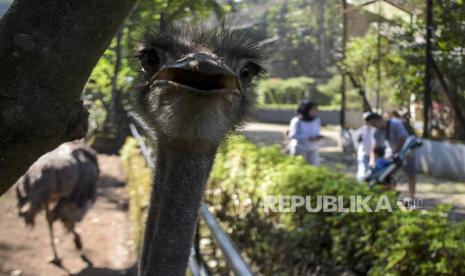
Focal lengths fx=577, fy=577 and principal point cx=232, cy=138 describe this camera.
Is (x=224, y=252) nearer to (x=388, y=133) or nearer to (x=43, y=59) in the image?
(x=43, y=59)

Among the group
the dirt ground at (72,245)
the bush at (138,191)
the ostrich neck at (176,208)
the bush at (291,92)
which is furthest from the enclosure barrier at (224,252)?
the bush at (291,92)

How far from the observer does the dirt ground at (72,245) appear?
5.28 m

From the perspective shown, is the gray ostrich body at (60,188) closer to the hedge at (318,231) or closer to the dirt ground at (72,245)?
the dirt ground at (72,245)

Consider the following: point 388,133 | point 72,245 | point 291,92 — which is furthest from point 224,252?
point 291,92

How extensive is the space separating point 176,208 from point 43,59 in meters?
0.96

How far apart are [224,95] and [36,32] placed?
55 cm

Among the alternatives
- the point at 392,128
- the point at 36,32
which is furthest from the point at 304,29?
the point at 36,32

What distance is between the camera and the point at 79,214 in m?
5.64

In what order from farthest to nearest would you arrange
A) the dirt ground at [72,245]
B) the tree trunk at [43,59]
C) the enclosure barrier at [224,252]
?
the dirt ground at [72,245]
the enclosure barrier at [224,252]
the tree trunk at [43,59]

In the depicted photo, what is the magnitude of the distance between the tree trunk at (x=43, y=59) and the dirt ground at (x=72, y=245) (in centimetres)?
408

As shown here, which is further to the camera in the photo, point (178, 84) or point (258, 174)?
point (258, 174)

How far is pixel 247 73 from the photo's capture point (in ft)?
6.13

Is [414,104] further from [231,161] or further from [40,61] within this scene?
[40,61]

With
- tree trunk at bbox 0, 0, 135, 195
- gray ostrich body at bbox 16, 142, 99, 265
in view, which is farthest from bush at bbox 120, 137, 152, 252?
tree trunk at bbox 0, 0, 135, 195
